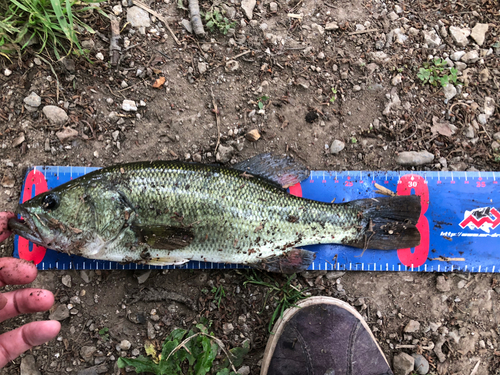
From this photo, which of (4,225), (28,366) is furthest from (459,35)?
(28,366)

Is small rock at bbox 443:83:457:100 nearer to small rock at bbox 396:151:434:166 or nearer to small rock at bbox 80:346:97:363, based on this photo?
small rock at bbox 396:151:434:166

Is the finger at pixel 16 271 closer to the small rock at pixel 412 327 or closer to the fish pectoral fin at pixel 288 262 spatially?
the fish pectoral fin at pixel 288 262

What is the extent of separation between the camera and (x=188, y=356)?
11.6ft

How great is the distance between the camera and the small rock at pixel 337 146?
13.5ft

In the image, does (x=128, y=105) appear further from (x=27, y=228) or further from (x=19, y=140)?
(x=27, y=228)

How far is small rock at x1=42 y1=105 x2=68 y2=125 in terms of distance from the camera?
392cm

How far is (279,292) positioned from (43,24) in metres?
4.30

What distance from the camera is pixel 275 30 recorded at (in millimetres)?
4246

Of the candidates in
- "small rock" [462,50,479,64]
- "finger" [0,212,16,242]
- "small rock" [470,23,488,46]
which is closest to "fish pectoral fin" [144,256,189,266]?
"finger" [0,212,16,242]

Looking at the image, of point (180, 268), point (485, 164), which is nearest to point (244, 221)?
point (180, 268)

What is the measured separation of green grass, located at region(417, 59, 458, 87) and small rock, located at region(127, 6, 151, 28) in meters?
3.65

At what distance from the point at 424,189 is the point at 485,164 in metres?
0.98

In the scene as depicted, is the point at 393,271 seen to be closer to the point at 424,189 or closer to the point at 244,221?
the point at 424,189

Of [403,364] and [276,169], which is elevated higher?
[276,169]
